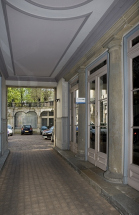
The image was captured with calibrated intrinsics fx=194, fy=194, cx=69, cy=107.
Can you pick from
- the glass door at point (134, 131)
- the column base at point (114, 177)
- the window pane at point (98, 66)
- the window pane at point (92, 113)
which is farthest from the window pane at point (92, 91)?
the column base at point (114, 177)

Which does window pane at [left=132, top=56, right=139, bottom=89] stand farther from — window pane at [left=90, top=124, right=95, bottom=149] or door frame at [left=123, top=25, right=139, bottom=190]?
window pane at [left=90, top=124, right=95, bottom=149]

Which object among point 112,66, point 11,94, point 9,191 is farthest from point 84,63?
point 11,94

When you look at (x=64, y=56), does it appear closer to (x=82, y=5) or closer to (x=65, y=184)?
(x=82, y=5)

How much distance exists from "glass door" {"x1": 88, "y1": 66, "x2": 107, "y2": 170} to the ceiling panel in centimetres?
130

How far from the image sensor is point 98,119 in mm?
5191

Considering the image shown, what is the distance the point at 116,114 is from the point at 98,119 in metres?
1.38

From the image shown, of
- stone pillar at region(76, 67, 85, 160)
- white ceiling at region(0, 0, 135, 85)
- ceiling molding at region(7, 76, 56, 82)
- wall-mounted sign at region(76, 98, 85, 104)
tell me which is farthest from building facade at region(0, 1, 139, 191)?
ceiling molding at region(7, 76, 56, 82)

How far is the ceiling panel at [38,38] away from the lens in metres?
4.19

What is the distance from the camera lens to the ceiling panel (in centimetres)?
419

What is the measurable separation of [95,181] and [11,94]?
83.8 ft

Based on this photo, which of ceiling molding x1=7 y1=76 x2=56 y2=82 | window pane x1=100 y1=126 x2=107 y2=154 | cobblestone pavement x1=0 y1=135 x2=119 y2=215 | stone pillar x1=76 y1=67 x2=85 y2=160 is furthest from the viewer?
ceiling molding x1=7 y1=76 x2=56 y2=82

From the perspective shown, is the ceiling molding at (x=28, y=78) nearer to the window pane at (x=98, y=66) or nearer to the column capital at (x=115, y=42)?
the window pane at (x=98, y=66)

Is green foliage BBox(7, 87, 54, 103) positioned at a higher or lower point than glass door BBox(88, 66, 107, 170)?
higher

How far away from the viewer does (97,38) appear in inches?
181
